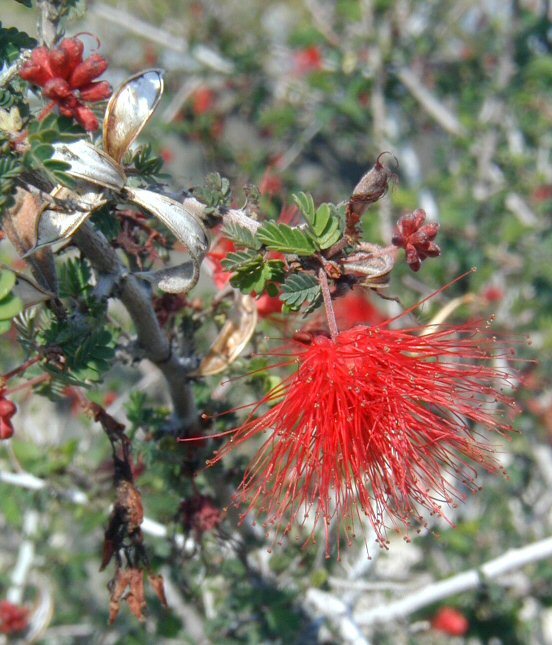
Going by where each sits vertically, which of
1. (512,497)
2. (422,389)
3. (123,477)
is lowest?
(512,497)

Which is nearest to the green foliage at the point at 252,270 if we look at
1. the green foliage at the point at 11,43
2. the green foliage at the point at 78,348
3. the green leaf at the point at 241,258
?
the green leaf at the point at 241,258

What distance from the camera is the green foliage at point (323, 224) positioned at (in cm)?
111

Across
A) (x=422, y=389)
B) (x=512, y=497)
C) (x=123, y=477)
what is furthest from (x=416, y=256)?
(x=512, y=497)

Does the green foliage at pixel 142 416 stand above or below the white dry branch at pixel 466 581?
above

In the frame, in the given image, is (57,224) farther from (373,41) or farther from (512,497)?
(373,41)

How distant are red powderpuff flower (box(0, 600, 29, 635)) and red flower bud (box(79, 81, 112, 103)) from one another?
209 centimetres

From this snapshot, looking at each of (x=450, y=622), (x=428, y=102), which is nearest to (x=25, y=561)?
(x=450, y=622)

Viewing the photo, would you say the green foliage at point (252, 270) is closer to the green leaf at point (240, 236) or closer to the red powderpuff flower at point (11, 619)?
the green leaf at point (240, 236)

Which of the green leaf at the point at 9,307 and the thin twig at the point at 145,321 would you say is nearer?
the green leaf at the point at 9,307

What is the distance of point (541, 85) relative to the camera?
3758 millimetres

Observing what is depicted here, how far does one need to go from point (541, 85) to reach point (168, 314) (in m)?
3.03

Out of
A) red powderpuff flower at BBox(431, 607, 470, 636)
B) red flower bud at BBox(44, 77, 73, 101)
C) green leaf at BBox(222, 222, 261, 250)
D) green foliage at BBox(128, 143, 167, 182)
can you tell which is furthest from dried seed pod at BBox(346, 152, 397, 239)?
red powderpuff flower at BBox(431, 607, 470, 636)

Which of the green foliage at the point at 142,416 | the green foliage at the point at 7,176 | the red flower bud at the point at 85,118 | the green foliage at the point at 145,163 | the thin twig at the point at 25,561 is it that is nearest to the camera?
the green foliage at the point at 7,176

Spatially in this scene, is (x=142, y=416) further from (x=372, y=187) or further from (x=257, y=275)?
(x=372, y=187)
